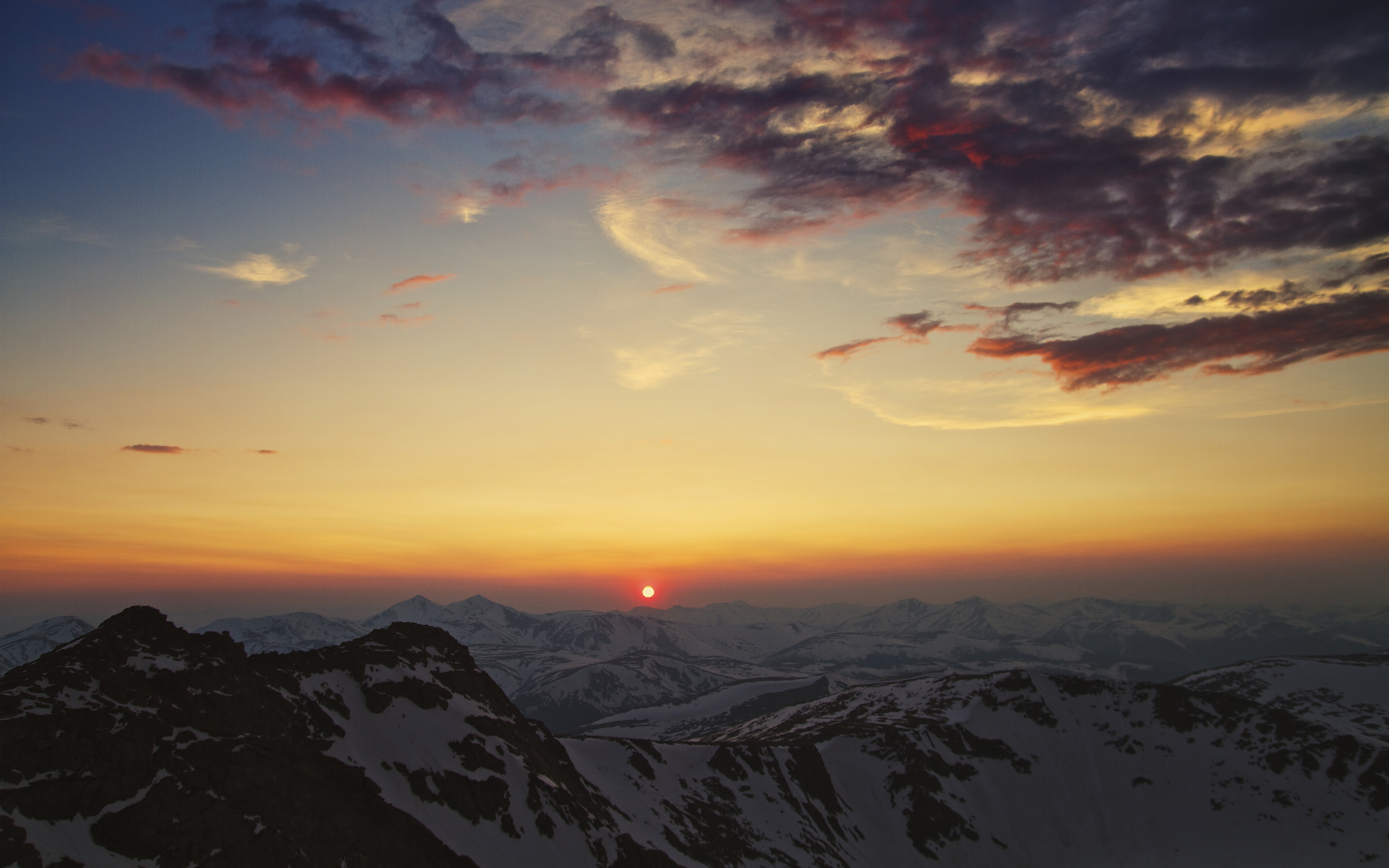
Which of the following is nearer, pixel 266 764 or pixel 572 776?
pixel 266 764

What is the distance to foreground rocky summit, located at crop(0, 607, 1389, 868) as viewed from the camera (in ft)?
175

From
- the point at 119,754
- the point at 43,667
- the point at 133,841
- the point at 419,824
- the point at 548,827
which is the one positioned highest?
the point at 43,667

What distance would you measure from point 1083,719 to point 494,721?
520 ft

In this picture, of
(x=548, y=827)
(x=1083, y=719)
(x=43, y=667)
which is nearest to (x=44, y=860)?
(x=43, y=667)

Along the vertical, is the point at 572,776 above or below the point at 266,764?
below

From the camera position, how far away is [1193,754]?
178 meters

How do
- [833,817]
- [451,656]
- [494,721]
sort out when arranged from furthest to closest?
[833,817] < [451,656] < [494,721]

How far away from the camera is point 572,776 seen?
105m

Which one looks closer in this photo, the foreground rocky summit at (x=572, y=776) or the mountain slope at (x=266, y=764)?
the mountain slope at (x=266, y=764)

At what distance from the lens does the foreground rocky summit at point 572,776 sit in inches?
2098

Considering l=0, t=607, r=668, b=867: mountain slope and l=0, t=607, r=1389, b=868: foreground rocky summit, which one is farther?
l=0, t=607, r=1389, b=868: foreground rocky summit

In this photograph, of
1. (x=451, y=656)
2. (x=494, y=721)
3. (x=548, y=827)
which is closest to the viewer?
(x=548, y=827)

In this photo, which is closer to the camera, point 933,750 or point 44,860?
point 44,860

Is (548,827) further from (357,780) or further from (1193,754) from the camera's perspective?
(1193,754)
